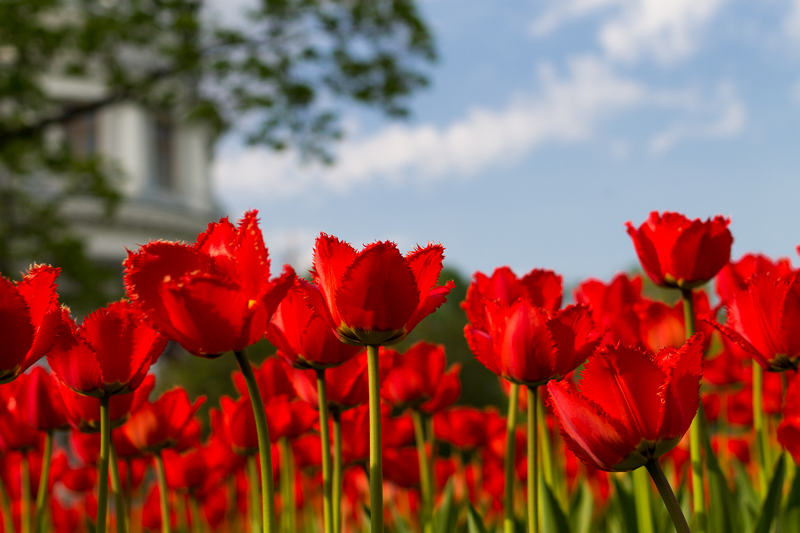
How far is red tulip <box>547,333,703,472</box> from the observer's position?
2.83ft

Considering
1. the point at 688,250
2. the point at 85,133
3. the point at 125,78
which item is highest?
the point at 85,133

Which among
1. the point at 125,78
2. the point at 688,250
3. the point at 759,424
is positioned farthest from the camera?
the point at 125,78

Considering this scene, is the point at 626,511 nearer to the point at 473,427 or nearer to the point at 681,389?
the point at 681,389

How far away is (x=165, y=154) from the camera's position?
32.5m

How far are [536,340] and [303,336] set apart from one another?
37 cm

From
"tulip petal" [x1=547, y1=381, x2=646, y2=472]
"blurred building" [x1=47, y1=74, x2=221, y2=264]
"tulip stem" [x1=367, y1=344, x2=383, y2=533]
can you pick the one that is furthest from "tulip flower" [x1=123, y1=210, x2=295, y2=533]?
"blurred building" [x1=47, y1=74, x2=221, y2=264]

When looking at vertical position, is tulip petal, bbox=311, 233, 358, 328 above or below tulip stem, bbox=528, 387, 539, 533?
above

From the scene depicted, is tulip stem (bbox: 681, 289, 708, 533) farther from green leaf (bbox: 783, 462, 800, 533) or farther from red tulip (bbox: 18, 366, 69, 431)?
red tulip (bbox: 18, 366, 69, 431)

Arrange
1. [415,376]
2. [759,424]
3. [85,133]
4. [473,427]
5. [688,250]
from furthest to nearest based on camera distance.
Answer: [85,133] → [473,427] → [415,376] → [759,424] → [688,250]

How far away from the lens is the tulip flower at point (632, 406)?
2.82 feet

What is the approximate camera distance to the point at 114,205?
1201cm

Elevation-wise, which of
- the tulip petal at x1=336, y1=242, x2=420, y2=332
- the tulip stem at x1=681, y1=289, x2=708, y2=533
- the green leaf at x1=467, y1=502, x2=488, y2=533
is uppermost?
the tulip petal at x1=336, y1=242, x2=420, y2=332

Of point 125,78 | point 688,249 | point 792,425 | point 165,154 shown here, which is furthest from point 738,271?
point 165,154

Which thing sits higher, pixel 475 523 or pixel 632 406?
pixel 632 406
